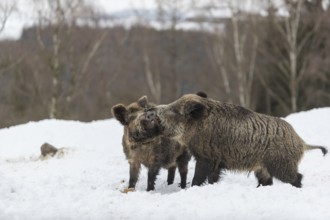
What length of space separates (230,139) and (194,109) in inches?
31.6

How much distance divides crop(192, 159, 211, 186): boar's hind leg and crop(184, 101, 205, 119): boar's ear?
0.76 m

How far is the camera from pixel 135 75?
47.9m

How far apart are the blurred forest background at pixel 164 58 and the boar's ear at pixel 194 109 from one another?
70.4 ft

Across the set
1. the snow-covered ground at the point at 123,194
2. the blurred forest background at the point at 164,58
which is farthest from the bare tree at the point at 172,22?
the snow-covered ground at the point at 123,194

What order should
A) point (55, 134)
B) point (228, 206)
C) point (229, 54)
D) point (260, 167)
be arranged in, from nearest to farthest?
point (228, 206)
point (260, 167)
point (55, 134)
point (229, 54)

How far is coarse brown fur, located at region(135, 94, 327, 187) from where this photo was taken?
9719 millimetres

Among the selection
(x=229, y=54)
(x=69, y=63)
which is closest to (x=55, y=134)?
(x=69, y=63)

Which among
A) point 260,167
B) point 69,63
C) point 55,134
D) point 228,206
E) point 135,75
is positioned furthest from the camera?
point 135,75

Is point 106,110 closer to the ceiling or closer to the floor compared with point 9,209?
closer to the floor

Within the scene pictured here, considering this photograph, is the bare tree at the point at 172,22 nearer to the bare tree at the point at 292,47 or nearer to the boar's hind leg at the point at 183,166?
the bare tree at the point at 292,47

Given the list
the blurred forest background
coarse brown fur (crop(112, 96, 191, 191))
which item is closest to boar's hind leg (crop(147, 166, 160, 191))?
coarse brown fur (crop(112, 96, 191, 191))

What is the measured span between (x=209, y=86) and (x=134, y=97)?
6094 millimetres

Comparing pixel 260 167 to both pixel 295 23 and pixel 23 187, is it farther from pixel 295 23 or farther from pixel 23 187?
pixel 295 23

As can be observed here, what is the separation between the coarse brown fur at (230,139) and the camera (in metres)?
9.72
